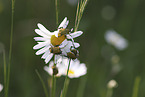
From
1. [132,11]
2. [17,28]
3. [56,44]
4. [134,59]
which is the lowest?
[134,59]

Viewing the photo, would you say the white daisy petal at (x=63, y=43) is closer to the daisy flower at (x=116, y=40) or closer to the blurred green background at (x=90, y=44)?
the blurred green background at (x=90, y=44)

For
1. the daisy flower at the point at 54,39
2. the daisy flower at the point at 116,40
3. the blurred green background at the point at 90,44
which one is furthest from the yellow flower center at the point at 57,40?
the daisy flower at the point at 116,40

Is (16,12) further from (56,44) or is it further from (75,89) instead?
(56,44)

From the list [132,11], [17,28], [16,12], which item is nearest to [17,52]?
[17,28]

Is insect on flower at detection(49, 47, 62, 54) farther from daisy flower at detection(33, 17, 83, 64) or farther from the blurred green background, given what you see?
the blurred green background

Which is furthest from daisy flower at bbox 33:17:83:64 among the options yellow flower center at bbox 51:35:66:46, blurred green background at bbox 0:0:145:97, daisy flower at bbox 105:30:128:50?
daisy flower at bbox 105:30:128:50

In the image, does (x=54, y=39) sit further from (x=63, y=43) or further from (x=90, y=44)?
(x=90, y=44)

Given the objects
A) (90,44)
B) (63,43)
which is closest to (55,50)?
(63,43)
